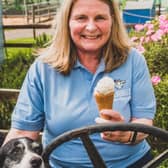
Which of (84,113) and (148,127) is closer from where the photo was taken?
(148,127)

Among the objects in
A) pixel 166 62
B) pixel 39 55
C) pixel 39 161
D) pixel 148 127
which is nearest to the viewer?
pixel 148 127

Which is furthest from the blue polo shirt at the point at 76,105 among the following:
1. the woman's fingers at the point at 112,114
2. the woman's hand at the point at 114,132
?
the woman's fingers at the point at 112,114

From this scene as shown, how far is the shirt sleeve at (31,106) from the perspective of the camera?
282 centimetres

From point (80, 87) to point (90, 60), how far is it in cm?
19

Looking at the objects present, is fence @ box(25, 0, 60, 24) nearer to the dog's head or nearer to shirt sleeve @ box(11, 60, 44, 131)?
shirt sleeve @ box(11, 60, 44, 131)

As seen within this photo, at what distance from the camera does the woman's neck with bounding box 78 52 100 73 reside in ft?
9.60

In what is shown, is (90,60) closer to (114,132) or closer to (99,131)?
(114,132)

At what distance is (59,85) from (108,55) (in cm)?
32

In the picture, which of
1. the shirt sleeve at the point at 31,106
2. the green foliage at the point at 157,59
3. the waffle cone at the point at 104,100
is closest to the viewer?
the waffle cone at the point at 104,100

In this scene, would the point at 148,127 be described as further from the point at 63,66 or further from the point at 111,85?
the point at 63,66

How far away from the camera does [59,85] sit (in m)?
2.83

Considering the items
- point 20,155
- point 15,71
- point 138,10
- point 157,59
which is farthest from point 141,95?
point 138,10

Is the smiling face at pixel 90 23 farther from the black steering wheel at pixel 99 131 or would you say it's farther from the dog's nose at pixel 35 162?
the black steering wheel at pixel 99 131

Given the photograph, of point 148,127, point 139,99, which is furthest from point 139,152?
point 148,127
